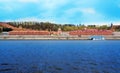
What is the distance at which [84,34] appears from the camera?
145 m

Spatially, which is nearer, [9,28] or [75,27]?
[9,28]

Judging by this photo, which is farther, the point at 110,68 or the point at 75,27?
the point at 75,27

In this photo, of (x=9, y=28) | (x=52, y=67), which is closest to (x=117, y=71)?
(x=52, y=67)

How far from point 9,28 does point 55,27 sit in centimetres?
2936

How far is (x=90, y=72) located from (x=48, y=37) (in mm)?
112184

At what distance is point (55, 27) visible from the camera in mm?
183375

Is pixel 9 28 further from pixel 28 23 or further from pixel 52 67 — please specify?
pixel 52 67

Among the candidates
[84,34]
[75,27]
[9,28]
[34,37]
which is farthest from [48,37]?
[75,27]

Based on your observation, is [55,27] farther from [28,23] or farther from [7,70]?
[7,70]

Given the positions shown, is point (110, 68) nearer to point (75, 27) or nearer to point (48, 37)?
point (48, 37)

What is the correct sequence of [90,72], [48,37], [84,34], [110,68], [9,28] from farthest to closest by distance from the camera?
[9,28] → [84,34] → [48,37] → [110,68] → [90,72]

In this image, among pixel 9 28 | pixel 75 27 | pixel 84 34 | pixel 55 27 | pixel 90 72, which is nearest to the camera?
pixel 90 72

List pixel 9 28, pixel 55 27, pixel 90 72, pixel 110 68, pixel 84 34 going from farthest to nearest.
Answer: pixel 55 27
pixel 9 28
pixel 84 34
pixel 110 68
pixel 90 72

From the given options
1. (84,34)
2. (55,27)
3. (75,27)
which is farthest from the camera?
(75,27)
